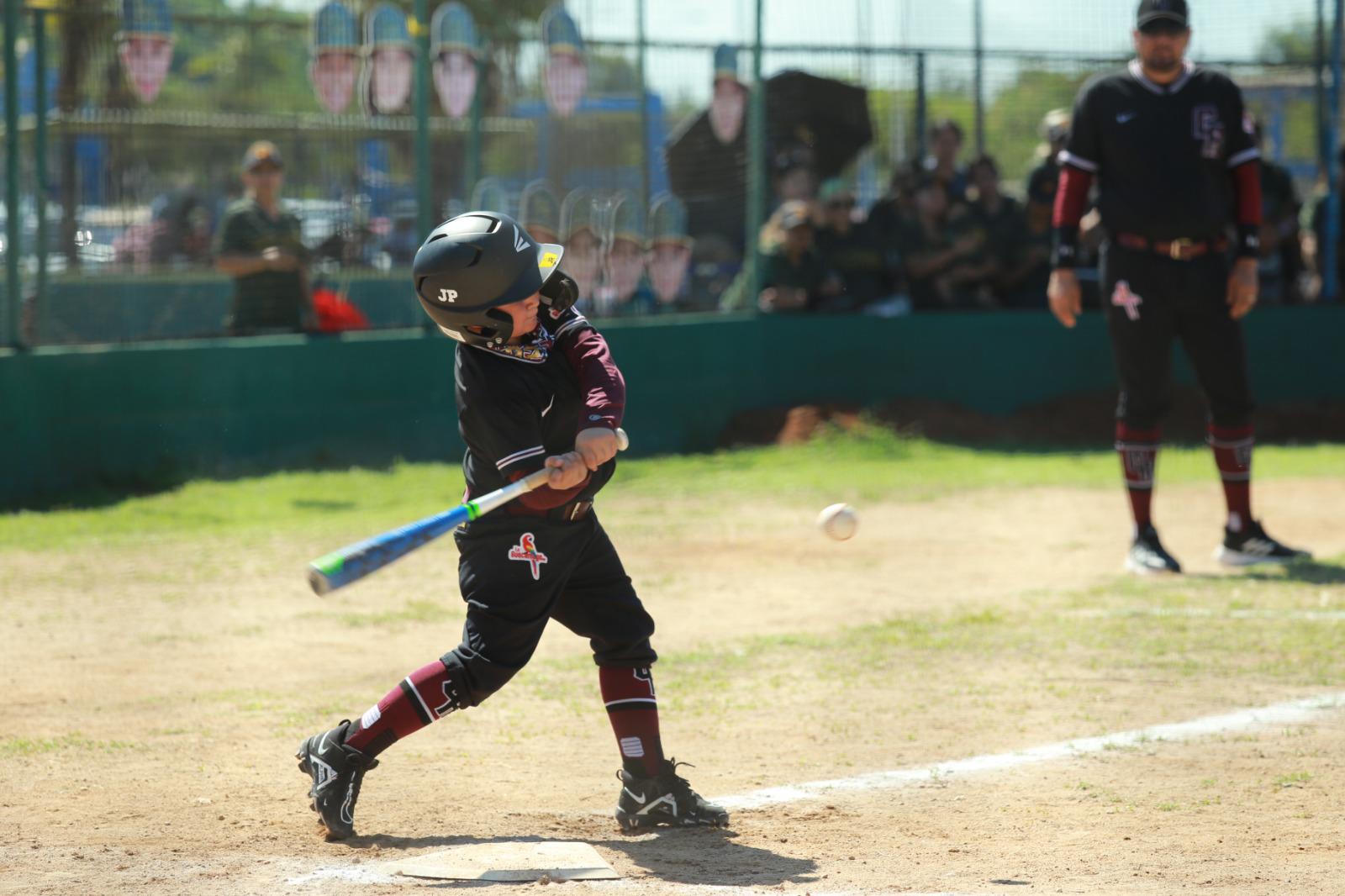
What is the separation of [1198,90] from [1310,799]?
4243 millimetres

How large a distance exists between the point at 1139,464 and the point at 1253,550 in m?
0.67

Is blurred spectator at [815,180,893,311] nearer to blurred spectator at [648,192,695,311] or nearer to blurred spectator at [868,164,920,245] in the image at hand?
blurred spectator at [868,164,920,245]

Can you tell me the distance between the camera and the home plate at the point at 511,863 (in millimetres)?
3758

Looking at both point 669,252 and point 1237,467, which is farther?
point 669,252

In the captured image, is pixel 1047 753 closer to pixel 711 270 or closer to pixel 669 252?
pixel 669 252

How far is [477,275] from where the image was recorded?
396 centimetres

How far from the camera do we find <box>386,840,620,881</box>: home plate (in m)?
3.76

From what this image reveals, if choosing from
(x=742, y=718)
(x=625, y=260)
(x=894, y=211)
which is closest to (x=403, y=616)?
(x=742, y=718)

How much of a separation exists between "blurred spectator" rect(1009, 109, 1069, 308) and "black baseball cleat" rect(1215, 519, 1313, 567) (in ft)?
17.6

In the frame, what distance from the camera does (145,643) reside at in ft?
20.8

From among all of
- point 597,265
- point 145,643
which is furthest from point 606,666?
point 597,265

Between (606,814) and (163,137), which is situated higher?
(163,137)

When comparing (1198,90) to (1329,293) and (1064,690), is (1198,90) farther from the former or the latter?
(1329,293)

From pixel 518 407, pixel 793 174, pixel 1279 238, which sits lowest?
pixel 518 407
